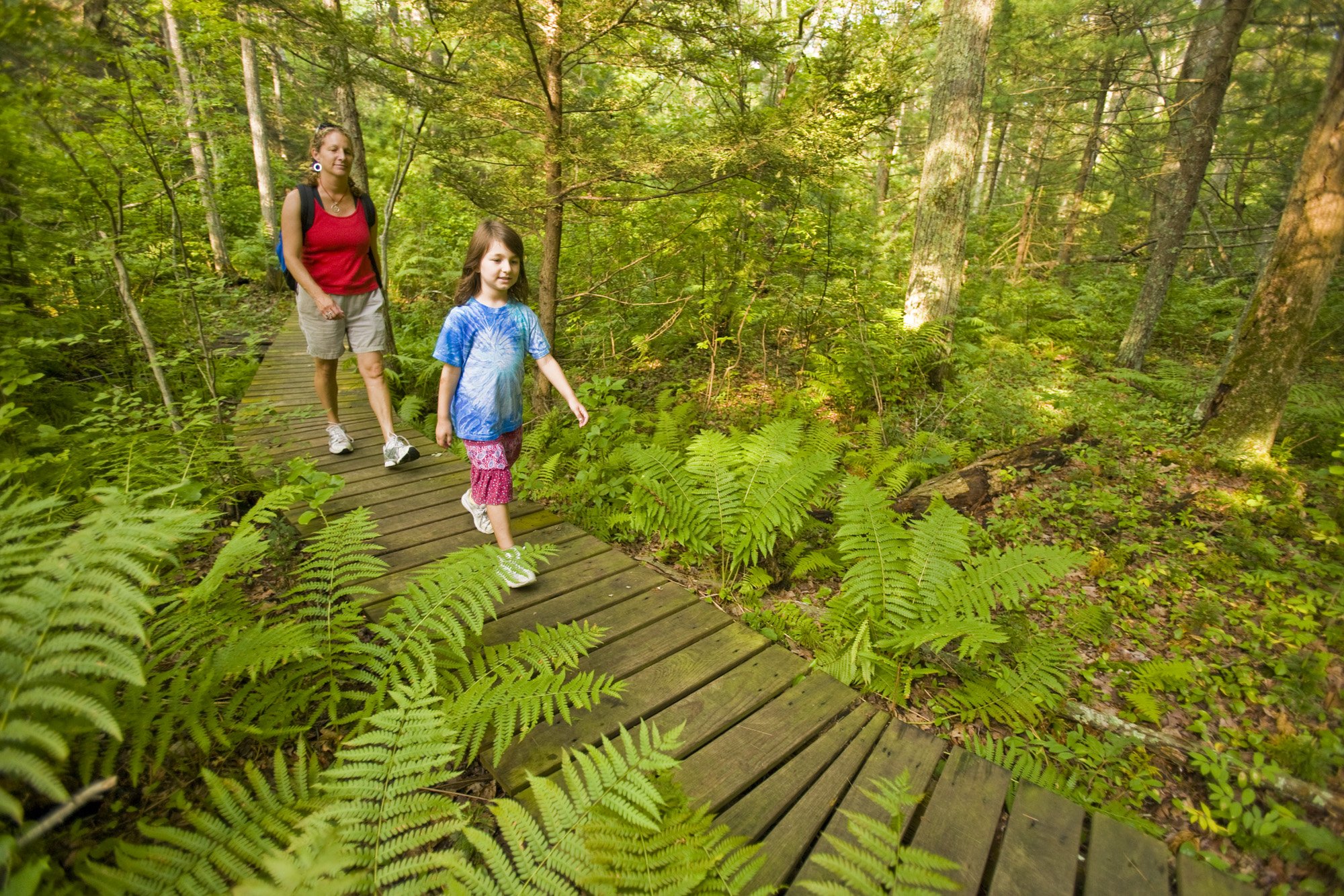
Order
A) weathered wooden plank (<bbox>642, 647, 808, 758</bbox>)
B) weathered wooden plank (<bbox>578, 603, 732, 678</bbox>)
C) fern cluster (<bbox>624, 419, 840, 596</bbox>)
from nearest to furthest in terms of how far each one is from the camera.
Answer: weathered wooden plank (<bbox>642, 647, 808, 758</bbox>), weathered wooden plank (<bbox>578, 603, 732, 678</bbox>), fern cluster (<bbox>624, 419, 840, 596</bbox>)

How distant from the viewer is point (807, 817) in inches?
78.0

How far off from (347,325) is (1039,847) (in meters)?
5.24

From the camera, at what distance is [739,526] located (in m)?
3.53

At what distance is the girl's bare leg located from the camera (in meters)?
3.26

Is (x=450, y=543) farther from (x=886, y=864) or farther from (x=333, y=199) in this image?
(x=886, y=864)

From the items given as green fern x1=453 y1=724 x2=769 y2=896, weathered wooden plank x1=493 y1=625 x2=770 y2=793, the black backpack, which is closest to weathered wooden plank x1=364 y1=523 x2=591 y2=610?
weathered wooden plank x1=493 y1=625 x2=770 y2=793

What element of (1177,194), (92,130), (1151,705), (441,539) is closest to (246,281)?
(92,130)

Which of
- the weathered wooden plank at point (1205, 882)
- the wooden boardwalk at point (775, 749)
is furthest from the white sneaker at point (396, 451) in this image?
the weathered wooden plank at point (1205, 882)

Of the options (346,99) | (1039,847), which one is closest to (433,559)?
(1039,847)

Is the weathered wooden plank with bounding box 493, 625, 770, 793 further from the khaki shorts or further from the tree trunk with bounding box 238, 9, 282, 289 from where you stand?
the tree trunk with bounding box 238, 9, 282, 289

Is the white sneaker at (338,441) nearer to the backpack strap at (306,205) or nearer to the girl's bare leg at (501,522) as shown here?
the backpack strap at (306,205)

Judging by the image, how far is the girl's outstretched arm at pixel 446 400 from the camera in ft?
10.6

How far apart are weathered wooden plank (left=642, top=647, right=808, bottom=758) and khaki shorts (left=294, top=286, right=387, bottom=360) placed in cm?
379

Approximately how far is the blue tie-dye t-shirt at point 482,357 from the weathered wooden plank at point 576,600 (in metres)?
1.02
